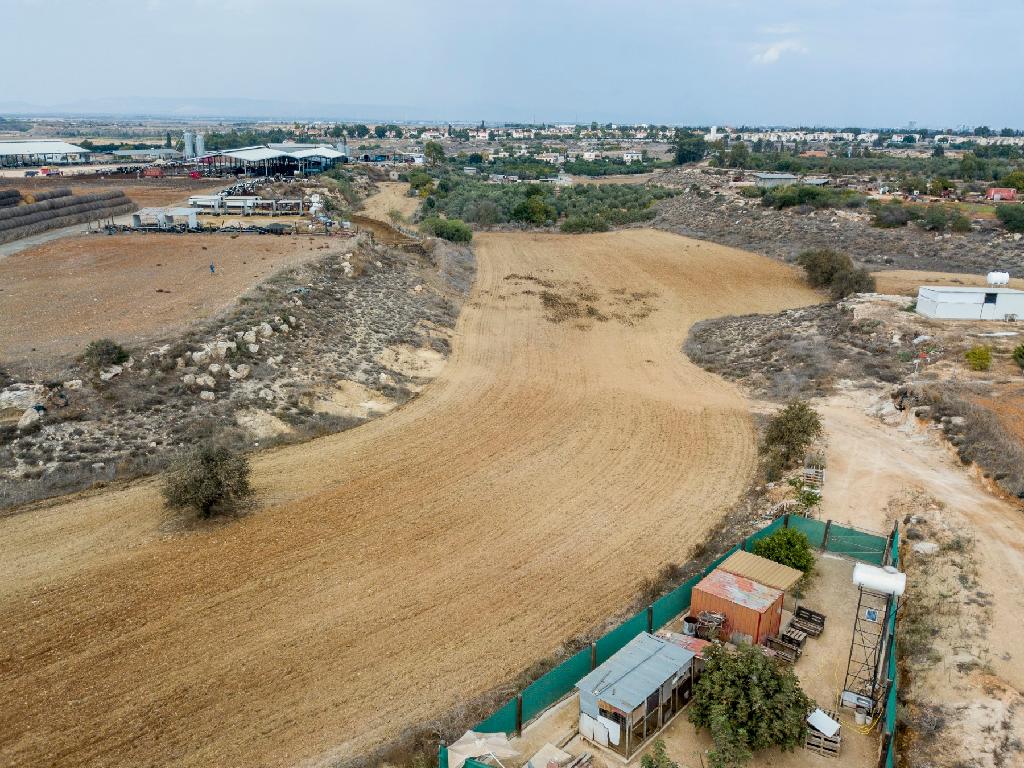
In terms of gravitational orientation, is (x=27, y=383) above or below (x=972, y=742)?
above

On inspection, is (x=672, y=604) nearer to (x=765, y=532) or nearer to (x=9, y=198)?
(x=765, y=532)

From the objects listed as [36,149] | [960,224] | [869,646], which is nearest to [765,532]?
[869,646]

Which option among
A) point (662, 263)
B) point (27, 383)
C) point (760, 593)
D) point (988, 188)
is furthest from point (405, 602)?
point (988, 188)

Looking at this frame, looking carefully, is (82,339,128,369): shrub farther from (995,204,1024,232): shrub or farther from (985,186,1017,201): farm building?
(985,186,1017,201): farm building

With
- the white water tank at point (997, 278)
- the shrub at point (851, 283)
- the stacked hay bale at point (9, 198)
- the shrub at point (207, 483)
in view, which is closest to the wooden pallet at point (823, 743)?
the shrub at point (207, 483)

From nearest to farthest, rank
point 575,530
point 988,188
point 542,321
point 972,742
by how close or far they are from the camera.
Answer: point 972,742 → point 575,530 → point 542,321 → point 988,188

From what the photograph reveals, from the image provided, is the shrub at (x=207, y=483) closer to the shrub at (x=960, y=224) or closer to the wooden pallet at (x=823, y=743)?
the wooden pallet at (x=823, y=743)

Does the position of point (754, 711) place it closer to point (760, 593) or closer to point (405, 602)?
point (760, 593)
